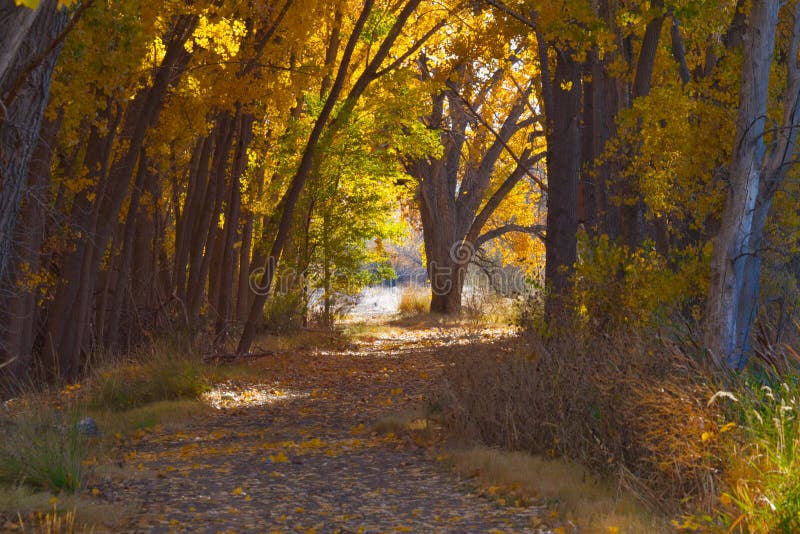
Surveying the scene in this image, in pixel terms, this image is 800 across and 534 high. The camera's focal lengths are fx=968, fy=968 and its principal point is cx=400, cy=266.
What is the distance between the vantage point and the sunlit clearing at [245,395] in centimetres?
1232

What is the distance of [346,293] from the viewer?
2211 cm

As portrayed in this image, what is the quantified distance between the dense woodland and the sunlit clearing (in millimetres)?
2192

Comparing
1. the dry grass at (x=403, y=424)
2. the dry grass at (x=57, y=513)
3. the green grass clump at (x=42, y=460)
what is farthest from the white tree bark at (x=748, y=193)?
the green grass clump at (x=42, y=460)

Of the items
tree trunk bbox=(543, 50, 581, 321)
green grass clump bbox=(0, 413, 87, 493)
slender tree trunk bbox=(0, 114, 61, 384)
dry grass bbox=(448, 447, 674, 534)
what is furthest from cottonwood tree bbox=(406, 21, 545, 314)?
green grass clump bbox=(0, 413, 87, 493)

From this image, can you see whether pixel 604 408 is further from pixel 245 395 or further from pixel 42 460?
pixel 245 395

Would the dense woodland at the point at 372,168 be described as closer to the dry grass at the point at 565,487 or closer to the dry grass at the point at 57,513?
the dry grass at the point at 565,487

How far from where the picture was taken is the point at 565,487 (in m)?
7.16

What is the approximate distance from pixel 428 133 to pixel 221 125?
769 centimetres

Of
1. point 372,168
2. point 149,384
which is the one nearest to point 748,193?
point 149,384

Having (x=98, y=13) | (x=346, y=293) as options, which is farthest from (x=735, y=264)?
(x=346, y=293)

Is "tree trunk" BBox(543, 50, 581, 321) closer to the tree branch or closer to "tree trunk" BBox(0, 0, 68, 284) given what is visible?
"tree trunk" BBox(0, 0, 68, 284)

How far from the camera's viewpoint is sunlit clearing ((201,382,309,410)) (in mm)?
12320

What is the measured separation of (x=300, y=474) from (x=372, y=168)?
Answer: 1382cm

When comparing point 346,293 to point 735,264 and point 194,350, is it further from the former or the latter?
point 735,264
